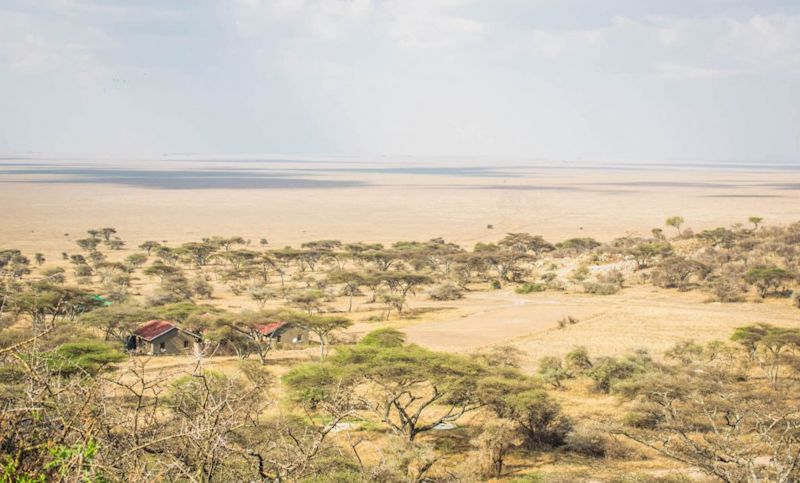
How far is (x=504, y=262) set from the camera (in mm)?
60844

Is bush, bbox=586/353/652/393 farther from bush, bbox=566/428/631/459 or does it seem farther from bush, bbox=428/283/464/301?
bush, bbox=428/283/464/301

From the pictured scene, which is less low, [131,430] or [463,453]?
[131,430]

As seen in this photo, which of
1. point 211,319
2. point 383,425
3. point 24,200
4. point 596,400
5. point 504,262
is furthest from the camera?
point 24,200

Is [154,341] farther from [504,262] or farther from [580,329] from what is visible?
[504,262]

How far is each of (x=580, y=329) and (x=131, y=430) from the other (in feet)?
118

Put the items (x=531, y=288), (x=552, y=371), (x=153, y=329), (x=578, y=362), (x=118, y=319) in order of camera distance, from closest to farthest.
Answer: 1. (x=552, y=371)
2. (x=578, y=362)
3. (x=118, y=319)
4. (x=153, y=329)
5. (x=531, y=288)

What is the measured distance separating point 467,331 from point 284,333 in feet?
36.1

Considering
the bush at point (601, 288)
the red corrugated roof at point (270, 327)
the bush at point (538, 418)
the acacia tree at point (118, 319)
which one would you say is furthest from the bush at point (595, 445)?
the bush at point (601, 288)

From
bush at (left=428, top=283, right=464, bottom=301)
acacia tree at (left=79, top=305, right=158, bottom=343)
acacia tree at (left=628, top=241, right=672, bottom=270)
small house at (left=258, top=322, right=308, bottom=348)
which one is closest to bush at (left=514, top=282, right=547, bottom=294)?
bush at (left=428, top=283, right=464, bottom=301)

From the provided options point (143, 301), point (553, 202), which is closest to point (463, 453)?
point (143, 301)

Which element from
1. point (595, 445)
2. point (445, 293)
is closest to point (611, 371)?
point (595, 445)

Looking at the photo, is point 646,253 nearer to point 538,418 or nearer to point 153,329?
point 538,418

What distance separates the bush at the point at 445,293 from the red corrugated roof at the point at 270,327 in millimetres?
18895

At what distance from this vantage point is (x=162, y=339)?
32344 mm
